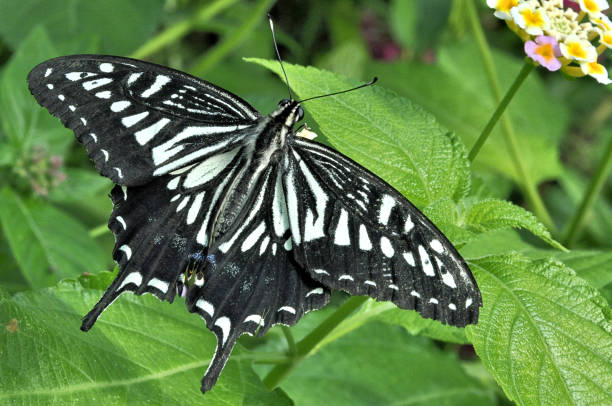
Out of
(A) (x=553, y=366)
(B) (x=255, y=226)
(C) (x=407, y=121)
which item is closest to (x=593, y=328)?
(A) (x=553, y=366)

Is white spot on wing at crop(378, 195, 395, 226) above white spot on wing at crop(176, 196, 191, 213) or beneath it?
above


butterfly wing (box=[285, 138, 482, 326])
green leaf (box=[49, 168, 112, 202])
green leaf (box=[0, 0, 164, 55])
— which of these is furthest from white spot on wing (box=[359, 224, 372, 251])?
green leaf (box=[0, 0, 164, 55])

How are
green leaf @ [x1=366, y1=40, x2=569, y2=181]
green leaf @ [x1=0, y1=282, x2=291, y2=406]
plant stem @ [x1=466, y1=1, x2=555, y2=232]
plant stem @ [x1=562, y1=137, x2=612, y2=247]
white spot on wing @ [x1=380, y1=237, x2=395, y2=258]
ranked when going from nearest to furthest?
green leaf @ [x1=0, y1=282, x2=291, y2=406], white spot on wing @ [x1=380, y1=237, x2=395, y2=258], plant stem @ [x1=562, y1=137, x2=612, y2=247], plant stem @ [x1=466, y1=1, x2=555, y2=232], green leaf @ [x1=366, y1=40, x2=569, y2=181]

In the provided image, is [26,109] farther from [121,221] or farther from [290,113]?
[290,113]

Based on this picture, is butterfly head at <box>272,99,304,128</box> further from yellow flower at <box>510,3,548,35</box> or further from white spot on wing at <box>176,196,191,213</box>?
yellow flower at <box>510,3,548,35</box>

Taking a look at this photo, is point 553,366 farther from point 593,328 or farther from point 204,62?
point 204,62

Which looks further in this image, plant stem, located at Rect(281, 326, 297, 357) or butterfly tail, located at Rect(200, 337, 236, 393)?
plant stem, located at Rect(281, 326, 297, 357)

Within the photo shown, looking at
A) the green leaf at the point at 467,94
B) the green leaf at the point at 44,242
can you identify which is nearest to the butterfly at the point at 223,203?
the green leaf at the point at 44,242

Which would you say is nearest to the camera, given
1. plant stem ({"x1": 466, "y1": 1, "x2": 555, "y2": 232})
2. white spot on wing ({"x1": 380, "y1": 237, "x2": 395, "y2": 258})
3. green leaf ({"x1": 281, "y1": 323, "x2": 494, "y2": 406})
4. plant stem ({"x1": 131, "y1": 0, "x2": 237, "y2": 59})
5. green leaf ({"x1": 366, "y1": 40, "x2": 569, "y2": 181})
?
white spot on wing ({"x1": 380, "y1": 237, "x2": 395, "y2": 258})

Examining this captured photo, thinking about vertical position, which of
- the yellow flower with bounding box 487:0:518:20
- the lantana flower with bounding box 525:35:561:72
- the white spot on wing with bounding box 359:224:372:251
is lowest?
the white spot on wing with bounding box 359:224:372:251
